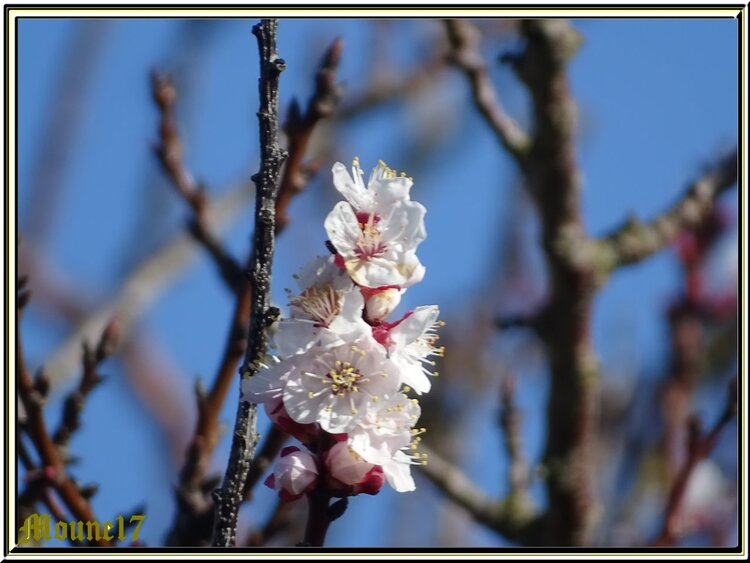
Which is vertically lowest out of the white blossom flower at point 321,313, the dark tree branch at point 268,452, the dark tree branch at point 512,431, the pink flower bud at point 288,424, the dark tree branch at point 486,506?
the dark tree branch at point 486,506

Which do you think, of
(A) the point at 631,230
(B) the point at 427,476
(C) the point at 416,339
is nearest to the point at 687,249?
(A) the point at 631,230

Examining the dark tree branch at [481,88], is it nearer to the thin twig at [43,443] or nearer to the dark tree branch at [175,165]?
the dark tree branch at [175,165]

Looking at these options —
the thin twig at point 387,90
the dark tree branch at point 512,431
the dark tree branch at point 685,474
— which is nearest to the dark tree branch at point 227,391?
the dark tree branch at point 512,431

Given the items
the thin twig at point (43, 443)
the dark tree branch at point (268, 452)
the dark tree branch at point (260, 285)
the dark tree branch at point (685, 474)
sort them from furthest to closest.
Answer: the dark tree branch at point (685, 474), the dark tree branch at point (268, 452), the thin twig at point (43, 443), the dark tree branch at point (260, 285)

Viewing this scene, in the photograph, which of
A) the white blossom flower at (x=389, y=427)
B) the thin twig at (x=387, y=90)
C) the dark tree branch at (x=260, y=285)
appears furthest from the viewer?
the thin twig at (x=387, y=90)

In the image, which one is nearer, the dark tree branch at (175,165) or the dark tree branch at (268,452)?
the dark tree branch at (268,452)

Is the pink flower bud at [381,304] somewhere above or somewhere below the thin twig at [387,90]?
below

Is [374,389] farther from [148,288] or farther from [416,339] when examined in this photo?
[148,288]
